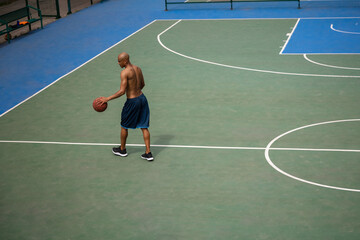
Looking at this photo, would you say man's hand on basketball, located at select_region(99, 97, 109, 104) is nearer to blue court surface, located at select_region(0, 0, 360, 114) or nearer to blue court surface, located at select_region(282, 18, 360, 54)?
blue court surface, located at select_region(0, 0, 360, 114)

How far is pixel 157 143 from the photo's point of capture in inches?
418

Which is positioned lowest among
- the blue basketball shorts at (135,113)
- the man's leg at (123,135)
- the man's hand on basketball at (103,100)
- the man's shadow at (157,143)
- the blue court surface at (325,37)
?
the blue court surface at (325,37)

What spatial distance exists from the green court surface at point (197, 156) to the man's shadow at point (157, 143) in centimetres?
2

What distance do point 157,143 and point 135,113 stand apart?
1.19 metres

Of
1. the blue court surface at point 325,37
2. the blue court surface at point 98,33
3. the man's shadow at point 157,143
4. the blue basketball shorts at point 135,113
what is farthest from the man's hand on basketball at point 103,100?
the blue court surface at point 325,37

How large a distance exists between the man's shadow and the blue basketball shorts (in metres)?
0.75

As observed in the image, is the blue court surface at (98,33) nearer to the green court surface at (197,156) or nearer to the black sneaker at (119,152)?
the green court surface at (197,156)

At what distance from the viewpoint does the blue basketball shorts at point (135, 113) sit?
9.58m

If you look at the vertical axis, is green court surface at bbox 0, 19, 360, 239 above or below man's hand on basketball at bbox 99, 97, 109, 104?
below

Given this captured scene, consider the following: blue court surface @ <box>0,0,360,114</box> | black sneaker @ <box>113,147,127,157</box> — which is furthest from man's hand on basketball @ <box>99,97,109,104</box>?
blue court surface @ <box>0,0,360,114</box>

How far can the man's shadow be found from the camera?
10.3 metres

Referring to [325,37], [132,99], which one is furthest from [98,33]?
[132,99]

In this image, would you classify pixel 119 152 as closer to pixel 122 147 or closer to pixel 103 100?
pixel 122 147

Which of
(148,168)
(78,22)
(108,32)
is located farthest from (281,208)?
(78,22)
